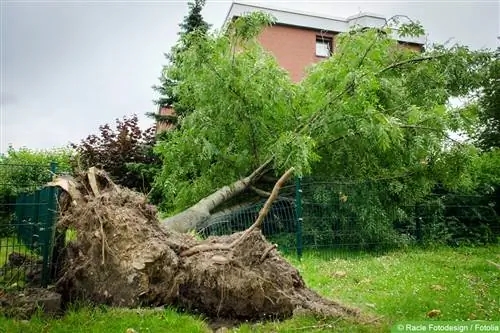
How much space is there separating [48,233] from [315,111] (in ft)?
19.2

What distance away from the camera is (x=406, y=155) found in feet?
31.5

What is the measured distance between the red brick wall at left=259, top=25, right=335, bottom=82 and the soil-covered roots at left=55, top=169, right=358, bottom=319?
64.2 ft

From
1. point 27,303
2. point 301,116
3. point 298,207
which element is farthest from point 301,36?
point 27,303

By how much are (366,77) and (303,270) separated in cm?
396

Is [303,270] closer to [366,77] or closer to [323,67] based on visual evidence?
[366,77]

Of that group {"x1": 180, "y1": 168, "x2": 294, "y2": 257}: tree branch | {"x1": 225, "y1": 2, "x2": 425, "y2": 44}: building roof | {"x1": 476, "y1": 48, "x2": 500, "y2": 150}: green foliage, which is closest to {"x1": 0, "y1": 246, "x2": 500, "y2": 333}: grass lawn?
{"x1": 180, "y1": 168, "x2": 294, "y2": 257}: tree branch

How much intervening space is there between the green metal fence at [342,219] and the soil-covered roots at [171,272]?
301cm

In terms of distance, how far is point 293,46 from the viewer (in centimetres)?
2392

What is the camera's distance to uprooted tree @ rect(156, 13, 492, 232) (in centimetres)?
879

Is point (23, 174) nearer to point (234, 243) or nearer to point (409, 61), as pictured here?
point (234, 243)

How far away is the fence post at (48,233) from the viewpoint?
5.07m

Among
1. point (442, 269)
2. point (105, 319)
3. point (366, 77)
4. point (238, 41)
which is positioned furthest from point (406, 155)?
point (105, 319)

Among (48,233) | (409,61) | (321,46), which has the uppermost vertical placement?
(321,46)

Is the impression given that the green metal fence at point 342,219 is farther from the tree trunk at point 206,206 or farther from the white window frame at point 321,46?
the white window frame at point 321,46
